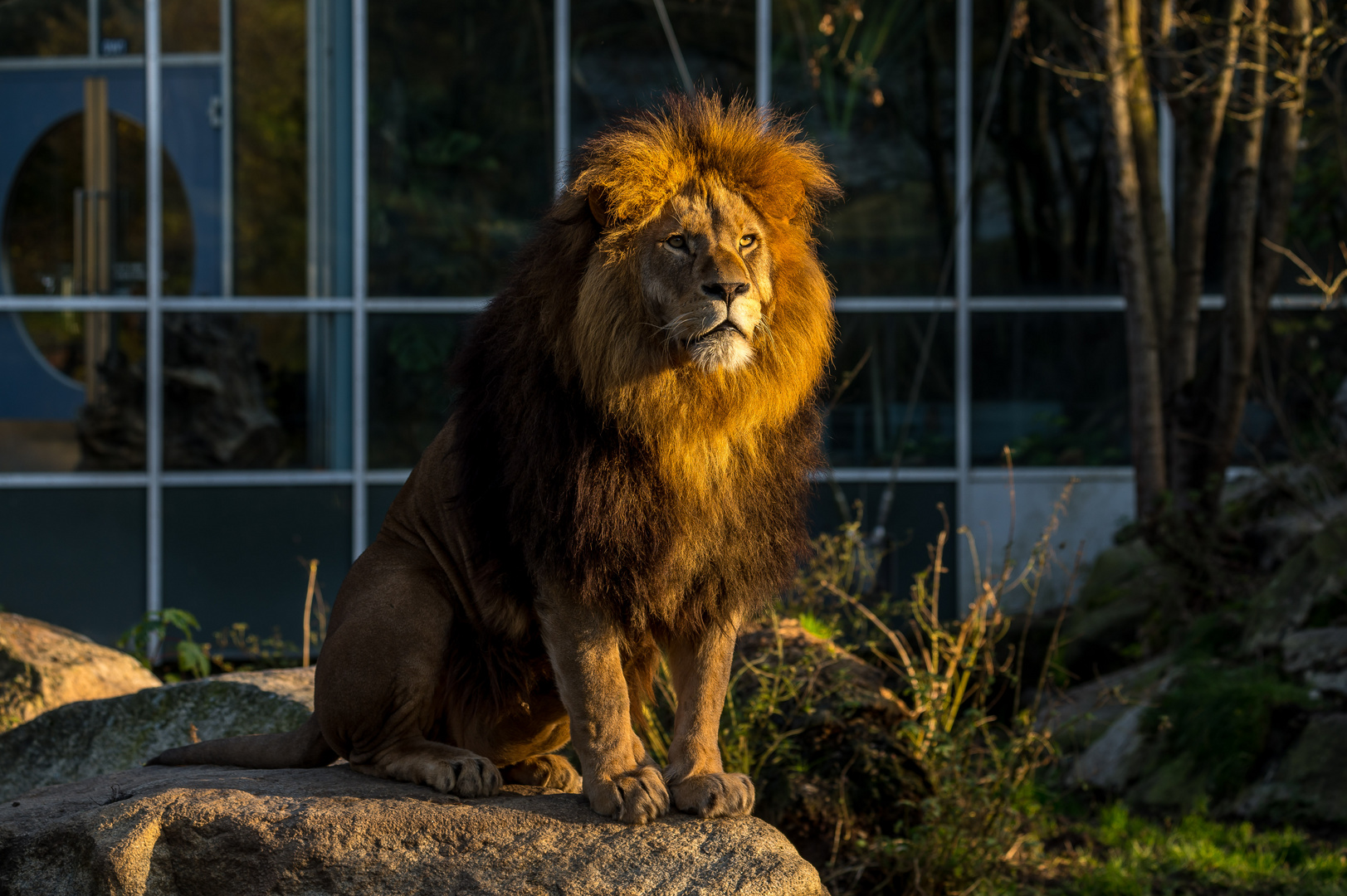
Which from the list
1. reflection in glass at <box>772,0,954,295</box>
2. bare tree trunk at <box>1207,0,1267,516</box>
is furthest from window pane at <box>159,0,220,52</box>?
bare tree trunk at <box>1207,0,1267,516</box>

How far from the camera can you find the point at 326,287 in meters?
10.5

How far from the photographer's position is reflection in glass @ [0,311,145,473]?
10273 millimetres

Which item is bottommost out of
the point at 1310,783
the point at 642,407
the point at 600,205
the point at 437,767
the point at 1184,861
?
the point at 1184,861

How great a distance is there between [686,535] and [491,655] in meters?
0.72

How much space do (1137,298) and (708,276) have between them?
19.2 feet

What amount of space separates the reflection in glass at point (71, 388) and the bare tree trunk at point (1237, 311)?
26.3 ft

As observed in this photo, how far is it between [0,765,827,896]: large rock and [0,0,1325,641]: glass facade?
6874 millimetres

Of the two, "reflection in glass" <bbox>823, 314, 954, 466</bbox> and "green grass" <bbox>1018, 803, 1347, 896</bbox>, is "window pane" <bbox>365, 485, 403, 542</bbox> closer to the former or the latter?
"reflection in glass" <bbox>823, 314, 954, 466</bbox>

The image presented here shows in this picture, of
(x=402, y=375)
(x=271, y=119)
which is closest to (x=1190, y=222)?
(x=402, y=375)

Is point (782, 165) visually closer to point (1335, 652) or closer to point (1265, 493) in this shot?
point (1335, 652)

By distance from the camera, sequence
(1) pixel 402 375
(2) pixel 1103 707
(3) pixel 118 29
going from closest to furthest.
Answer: (2) pixel 1103 707 < (1) pixel 402 375 < (3) pixel 118 29

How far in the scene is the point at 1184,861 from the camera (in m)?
5.58

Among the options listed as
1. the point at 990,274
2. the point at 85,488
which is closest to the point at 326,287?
the point at 85,488

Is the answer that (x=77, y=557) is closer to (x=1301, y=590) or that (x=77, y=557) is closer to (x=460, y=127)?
(x=460, y=127)
